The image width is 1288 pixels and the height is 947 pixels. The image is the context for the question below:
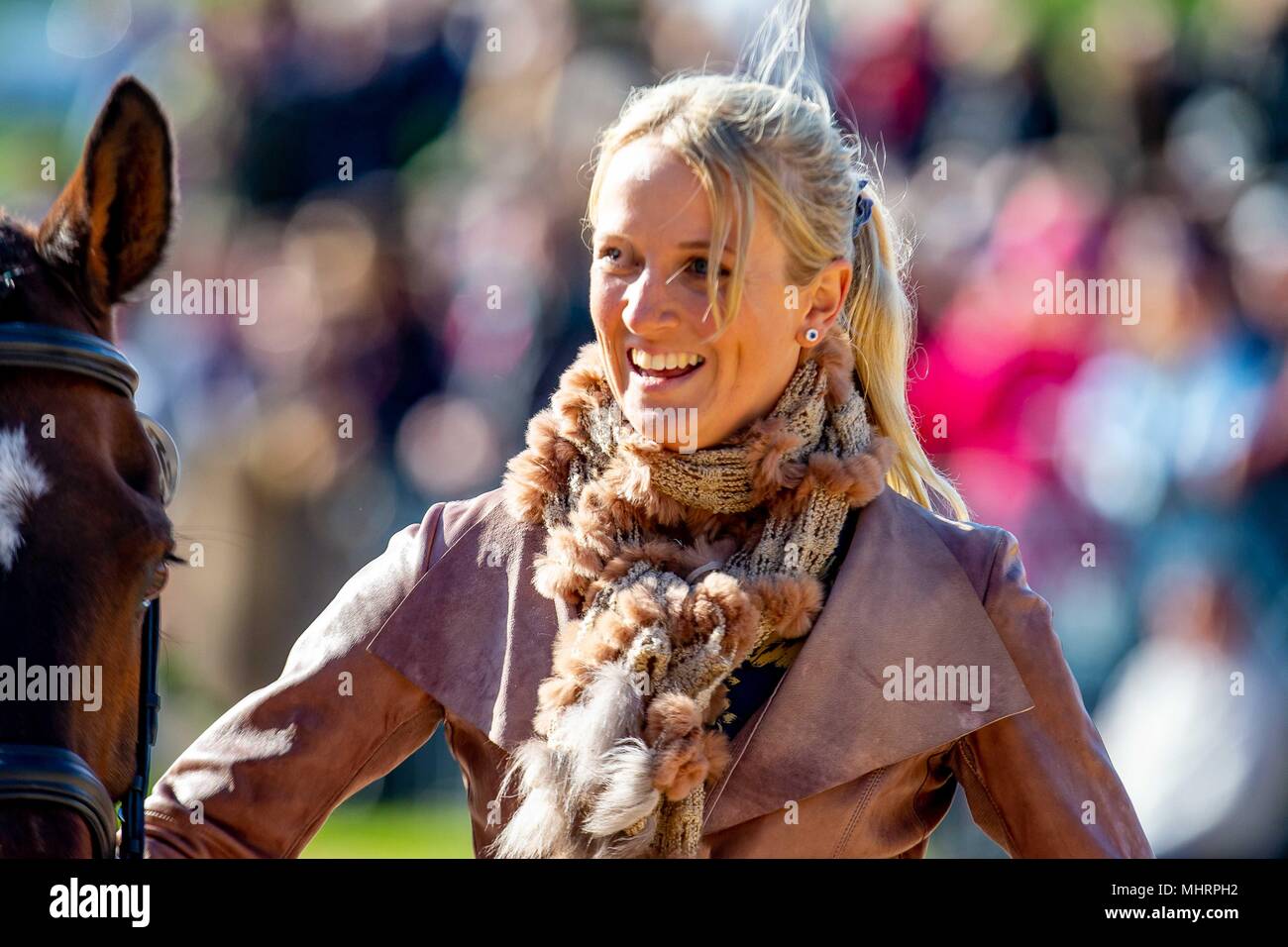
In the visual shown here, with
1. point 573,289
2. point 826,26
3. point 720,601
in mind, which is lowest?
point 720,601

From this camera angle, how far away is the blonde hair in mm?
2691

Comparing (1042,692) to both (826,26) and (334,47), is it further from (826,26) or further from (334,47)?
(334,47)

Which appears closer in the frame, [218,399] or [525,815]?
[525,815]

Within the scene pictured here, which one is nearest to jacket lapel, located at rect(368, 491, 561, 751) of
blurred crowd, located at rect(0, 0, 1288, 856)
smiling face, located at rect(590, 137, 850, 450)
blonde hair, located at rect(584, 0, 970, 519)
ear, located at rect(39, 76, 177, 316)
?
smiling face, located at rect(590, 137, 850, 450)

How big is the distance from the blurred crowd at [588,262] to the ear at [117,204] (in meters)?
2.55

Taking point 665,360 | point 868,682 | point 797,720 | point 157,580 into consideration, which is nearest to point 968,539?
point 868,682

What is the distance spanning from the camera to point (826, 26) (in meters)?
5.37

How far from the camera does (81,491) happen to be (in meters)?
2.30

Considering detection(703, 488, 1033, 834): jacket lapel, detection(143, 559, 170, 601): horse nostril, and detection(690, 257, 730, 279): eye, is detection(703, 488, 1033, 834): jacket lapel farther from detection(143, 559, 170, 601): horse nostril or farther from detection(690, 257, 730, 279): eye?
detection(143, 559, 170, 601): horse nostril

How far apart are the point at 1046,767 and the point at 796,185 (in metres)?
0.96

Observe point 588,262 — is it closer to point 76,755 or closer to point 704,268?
point 704,268
